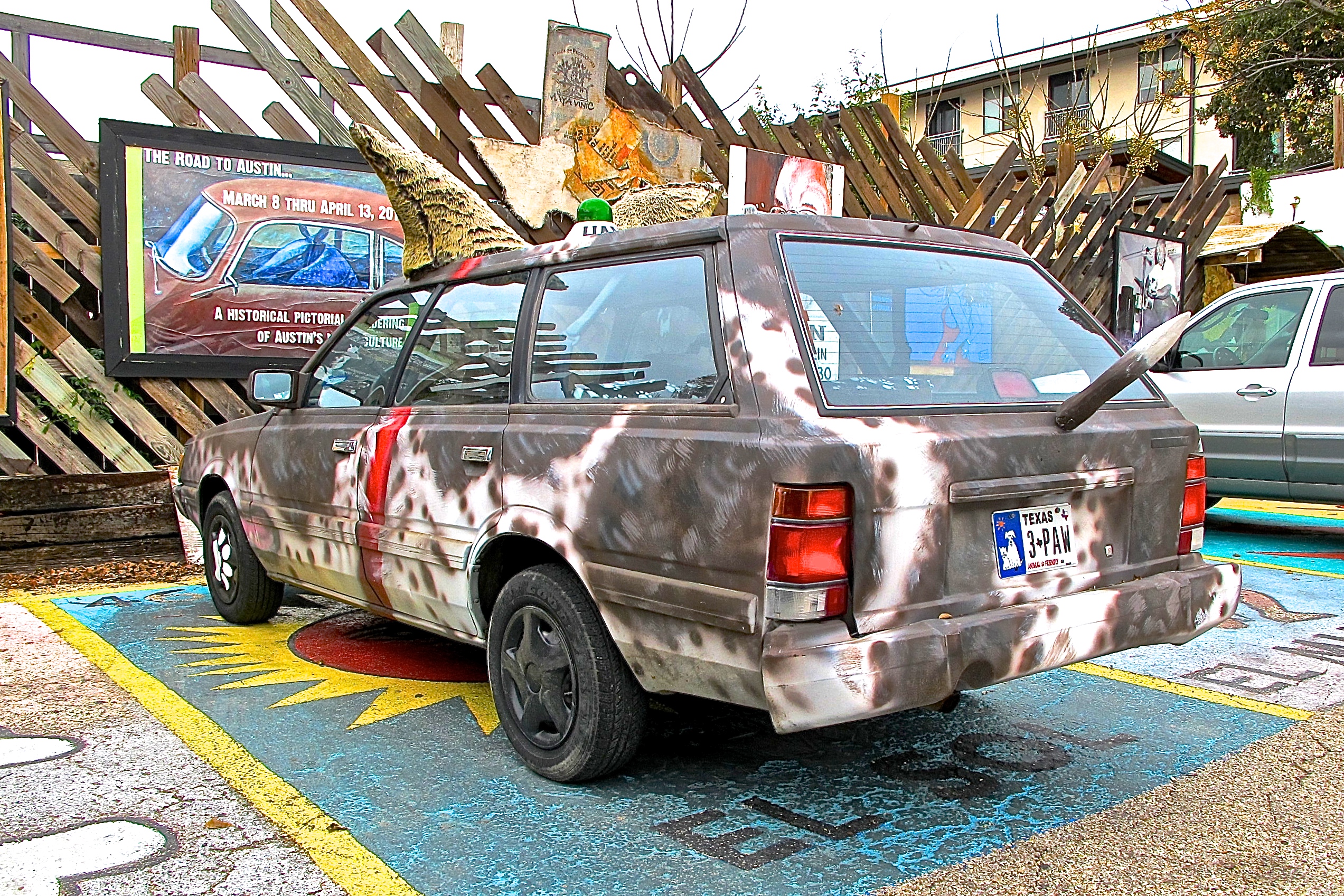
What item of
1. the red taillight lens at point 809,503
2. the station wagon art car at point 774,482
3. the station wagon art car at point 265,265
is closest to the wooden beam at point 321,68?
the station wagon art car at point 265,265

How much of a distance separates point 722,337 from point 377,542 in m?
1.68

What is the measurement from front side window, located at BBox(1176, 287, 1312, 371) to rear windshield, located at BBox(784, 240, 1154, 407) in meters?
4.43

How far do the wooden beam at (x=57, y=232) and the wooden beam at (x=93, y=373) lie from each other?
1.10 feet

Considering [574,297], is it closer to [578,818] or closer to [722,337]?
[722,337]

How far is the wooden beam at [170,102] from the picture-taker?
7094mm

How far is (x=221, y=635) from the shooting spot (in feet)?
17.0

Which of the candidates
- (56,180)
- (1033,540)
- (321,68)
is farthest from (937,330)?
(56,180)

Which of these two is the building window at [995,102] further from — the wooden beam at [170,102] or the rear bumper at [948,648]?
the rear bumper at [948,648]

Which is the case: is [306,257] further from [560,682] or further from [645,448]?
[645,448]

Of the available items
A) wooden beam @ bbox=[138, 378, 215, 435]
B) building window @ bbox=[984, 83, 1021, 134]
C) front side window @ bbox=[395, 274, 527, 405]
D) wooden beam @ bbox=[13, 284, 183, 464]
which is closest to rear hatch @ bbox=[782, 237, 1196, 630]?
front side window @ bbox=[395, 274, 527, 405]

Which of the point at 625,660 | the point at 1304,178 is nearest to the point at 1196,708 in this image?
the point at 625,660

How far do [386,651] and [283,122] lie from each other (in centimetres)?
417

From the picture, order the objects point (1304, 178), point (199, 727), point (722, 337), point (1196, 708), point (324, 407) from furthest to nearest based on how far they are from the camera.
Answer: point (1304, 178) < point (324, 407) < point (1196, 708) < point (199, 727) < point (722, 337)

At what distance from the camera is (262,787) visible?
3326 millimetres
